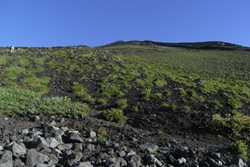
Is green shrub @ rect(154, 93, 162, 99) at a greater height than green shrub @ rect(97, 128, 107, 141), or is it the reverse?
green shrub @ rect(97, 128, 107, 141)

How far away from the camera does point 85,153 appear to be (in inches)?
352

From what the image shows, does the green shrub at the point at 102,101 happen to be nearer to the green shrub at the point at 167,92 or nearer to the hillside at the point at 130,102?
the hillside at the point at 130,102

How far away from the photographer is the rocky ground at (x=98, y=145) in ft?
26.1

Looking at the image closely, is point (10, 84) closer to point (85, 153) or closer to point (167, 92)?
point (85, 153)

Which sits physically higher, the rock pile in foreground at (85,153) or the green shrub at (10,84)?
the green shrub at (10,84)

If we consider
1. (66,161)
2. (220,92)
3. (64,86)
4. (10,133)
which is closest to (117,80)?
(64,86)

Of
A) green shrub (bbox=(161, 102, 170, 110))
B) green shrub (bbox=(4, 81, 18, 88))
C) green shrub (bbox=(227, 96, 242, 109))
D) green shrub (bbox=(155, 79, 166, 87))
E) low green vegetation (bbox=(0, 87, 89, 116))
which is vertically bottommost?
green shrub (bbox=(227, 96, 242, 109))

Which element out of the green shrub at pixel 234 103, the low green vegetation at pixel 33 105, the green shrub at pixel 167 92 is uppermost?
the low green vegetation at pixel 33 105

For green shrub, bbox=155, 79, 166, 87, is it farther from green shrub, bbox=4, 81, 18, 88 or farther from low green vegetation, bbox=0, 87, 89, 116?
green shrub, bbox=4, 81, 18, 88

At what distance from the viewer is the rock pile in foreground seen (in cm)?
768

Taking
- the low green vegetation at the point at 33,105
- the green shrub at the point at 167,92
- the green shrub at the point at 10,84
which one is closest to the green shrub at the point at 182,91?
the green shrub at the point at 167,92

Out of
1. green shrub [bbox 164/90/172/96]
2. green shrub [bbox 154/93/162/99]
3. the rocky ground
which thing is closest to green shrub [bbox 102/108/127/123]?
the rocky ground

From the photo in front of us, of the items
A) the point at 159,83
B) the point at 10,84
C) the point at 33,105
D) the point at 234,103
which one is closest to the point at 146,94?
the point at 159,83

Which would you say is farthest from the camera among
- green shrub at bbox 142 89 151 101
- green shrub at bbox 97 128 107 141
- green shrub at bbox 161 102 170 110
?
green shrub at bbox 142 89 151 101
